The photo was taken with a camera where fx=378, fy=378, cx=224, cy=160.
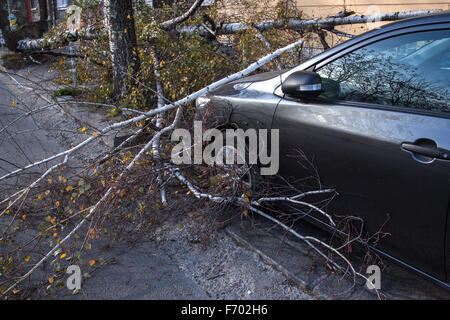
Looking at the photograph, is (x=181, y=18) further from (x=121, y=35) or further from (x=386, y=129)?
(x=386, y=129)

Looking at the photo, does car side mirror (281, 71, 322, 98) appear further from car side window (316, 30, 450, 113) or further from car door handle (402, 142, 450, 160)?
car door handle (402, 142, 450, 160)

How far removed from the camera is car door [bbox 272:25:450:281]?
2.12 metres

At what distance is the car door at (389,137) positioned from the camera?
2121 mm

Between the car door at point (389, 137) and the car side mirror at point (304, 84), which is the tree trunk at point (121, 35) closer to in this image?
the car side mirror at point (304, 84)

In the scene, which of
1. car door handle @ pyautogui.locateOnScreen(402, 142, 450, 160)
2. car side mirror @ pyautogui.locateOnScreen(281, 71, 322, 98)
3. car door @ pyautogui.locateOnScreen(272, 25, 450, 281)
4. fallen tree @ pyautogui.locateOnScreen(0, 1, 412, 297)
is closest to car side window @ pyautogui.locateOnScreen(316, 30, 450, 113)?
car door @ pyautogui.locateOnScreen(272, 25, 450, 281)

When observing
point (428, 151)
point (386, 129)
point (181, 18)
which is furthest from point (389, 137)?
point (181, 18)

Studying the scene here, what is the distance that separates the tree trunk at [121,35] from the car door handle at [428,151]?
4774 mm

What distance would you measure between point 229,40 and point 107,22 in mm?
2206

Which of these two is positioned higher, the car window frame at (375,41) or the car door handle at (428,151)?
the car window frame at (375,41)

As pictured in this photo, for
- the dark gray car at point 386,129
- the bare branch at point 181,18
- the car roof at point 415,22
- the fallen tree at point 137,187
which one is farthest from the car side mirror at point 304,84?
the bare branch at point 181,18

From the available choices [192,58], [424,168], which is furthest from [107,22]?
[424,168]

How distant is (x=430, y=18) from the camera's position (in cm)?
235

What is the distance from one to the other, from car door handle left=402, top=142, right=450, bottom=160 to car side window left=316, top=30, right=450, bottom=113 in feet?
0.92

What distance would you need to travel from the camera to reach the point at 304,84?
2.71 m
